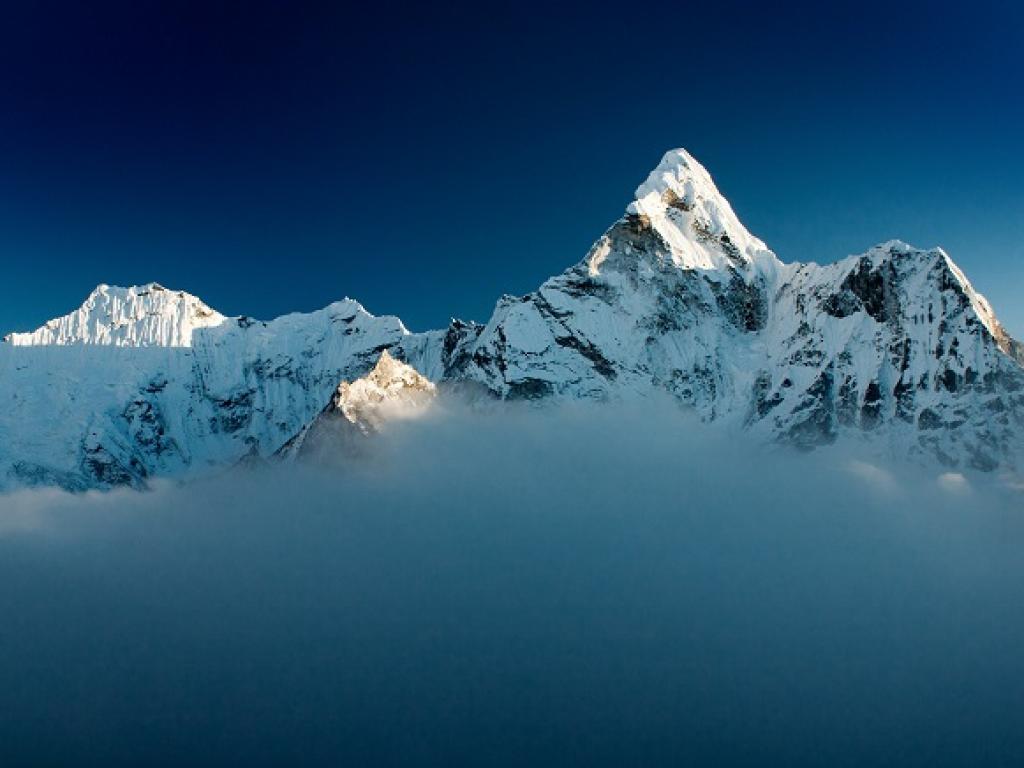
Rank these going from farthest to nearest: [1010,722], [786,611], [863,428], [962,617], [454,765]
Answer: [863,428]
[786,611]
[962,617]
[454,765]
[1010,722]

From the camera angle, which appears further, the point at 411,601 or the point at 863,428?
the point at 863,428

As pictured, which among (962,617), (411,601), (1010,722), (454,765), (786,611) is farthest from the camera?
(411,601)

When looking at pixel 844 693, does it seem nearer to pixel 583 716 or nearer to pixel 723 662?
pixel 723 662

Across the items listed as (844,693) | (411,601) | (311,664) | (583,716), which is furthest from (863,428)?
(311,664)

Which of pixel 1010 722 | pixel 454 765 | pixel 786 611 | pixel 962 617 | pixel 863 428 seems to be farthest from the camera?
pixel 863 428

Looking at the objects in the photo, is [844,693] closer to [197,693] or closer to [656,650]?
[656,650]

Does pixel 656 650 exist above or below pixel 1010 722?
above

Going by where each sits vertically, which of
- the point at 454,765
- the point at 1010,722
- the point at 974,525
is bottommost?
the point at 454,765

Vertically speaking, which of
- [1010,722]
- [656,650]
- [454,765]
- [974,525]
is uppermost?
[974,525]

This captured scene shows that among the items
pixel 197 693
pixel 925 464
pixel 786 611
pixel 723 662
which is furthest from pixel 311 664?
pixel 925 464
